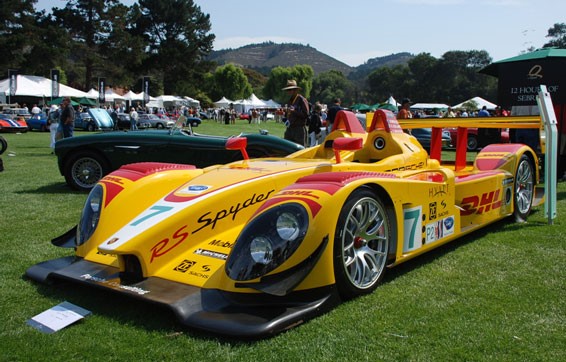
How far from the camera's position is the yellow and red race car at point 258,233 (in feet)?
10.3

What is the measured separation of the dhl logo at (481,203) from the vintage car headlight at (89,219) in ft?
11.3

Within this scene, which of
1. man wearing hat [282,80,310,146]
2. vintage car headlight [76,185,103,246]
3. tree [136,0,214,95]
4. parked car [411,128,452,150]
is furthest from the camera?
tree [136,0,214,95]

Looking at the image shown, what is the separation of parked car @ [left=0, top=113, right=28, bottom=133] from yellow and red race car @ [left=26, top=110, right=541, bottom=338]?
26.7 metres

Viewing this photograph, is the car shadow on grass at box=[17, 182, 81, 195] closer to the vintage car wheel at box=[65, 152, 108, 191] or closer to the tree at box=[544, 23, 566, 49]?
the vintage car wheel at box=[65, 152, 108, 191]

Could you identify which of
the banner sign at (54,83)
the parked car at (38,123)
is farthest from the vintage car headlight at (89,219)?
the banner sign at (54,83)

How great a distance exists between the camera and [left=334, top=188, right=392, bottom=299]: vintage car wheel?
333cm

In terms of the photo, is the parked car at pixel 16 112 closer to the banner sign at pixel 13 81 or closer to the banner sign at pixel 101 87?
the banner sign at pixel 13 81

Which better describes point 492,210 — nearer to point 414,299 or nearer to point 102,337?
point 414,299

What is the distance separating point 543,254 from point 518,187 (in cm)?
164

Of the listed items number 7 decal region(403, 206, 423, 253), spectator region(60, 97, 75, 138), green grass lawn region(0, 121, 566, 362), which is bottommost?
green grass lawn region(0, 121, 566, 362)

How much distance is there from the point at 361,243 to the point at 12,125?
2909cm

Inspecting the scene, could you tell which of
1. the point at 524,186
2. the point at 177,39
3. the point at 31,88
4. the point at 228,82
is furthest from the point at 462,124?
the point at 228,82

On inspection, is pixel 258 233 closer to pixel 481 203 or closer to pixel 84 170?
pixel 481 203

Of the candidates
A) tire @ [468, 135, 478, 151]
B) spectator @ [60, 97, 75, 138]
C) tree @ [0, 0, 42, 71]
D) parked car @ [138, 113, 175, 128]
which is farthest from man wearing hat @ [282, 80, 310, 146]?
tree @ [0, 0, 42, 71]
